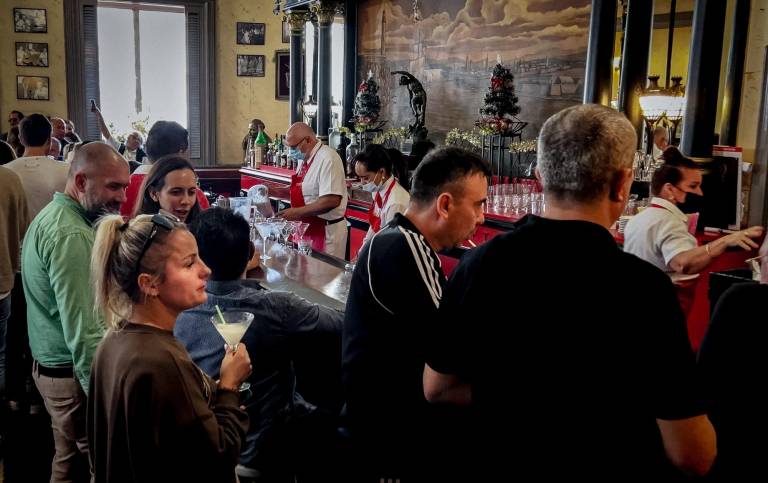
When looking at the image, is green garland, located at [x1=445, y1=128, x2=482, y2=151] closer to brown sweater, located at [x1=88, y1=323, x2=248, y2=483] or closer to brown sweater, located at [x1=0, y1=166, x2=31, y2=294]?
brown sweater, located at [x1=0, y1=166, x2=31, y2=294]

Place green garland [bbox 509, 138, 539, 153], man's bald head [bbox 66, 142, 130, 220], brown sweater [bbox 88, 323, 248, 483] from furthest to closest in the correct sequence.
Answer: green garland [bbox 509, 138, 539, 153] < man's bald head [bbox 66, 142, 130, 220] < brown sweater [bbox 88, 323, 248, 483]

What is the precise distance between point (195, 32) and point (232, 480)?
38.7 ft

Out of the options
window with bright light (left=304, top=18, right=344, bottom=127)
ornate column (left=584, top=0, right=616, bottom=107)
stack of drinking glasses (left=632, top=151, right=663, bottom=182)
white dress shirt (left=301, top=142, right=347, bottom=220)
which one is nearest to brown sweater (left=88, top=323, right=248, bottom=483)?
white dress shirt (left=301, top=142, right=347, bottom=220)

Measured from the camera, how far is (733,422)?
1.83 m

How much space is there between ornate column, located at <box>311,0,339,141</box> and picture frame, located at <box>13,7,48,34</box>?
14.8ft

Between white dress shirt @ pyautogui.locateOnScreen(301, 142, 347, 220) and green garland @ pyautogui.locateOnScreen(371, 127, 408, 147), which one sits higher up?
green garland @ pyautogui.locateOnScreen(371, 127, 408, 147)

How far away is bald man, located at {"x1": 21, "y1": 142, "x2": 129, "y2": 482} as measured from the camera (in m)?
2.51

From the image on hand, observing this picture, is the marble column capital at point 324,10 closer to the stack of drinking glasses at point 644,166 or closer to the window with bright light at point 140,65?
the window with bright light at point 140,65

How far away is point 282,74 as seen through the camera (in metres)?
13.2

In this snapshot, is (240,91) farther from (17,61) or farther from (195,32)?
(17,61)

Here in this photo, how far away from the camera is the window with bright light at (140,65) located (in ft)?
39.9

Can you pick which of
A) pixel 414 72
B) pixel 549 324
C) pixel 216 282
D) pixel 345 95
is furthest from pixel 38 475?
pixel 345 95

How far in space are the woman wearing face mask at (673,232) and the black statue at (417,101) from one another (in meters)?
4.93

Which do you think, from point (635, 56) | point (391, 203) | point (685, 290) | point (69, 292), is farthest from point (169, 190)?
point (635, 56)
